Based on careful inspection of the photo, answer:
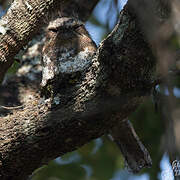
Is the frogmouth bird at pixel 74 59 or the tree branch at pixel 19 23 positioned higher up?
the tree branch at pixel 19 23

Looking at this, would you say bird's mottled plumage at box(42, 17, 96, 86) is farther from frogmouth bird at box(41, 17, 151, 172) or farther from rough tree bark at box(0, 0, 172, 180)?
rough tree bark at box(0, 0, 172, 180)

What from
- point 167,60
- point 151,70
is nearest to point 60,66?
point 151,70

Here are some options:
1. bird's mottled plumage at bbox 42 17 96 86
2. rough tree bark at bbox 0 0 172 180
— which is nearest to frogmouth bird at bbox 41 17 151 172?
bird's mottled plumage at bbox 42 17 96 86

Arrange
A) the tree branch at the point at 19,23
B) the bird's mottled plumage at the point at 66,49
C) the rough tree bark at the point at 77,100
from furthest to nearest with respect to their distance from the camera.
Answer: the bird's mottled plumage at the point at 66,49, the tree branch at the point at 19,23, the rough tree bark at the point at 77,100

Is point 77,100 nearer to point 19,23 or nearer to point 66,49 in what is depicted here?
point 19,23

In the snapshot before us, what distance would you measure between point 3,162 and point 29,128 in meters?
0.35

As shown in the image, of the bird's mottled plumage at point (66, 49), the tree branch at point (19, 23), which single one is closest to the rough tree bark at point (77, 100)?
the tree branch at point (19, 23)

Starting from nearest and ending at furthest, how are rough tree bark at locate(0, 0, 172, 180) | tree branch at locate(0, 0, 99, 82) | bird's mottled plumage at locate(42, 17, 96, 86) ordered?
1. rough tree bark at locate(0, 0, 172, 180)
2. tree branch at locate(0, 0, 99, 82)
3. bird's mottled plumage at locate(42, 17, 96, 86)

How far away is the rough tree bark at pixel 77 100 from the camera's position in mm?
2365

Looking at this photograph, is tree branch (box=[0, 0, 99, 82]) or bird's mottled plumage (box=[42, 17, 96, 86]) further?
bird's mottled plumage (box=[42, 17, 96, 86])

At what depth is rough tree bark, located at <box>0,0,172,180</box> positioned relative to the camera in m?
2.37

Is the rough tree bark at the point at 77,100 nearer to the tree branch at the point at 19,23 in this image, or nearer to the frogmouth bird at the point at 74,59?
the tree branch at the point at 19,23

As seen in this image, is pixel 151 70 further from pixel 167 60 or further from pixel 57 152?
pixel 167 60

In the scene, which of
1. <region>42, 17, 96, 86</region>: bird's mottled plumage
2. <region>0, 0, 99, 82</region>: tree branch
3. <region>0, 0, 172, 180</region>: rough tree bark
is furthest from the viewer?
<region>42, 17, 96, 86</region>: bird's mottled plumage
